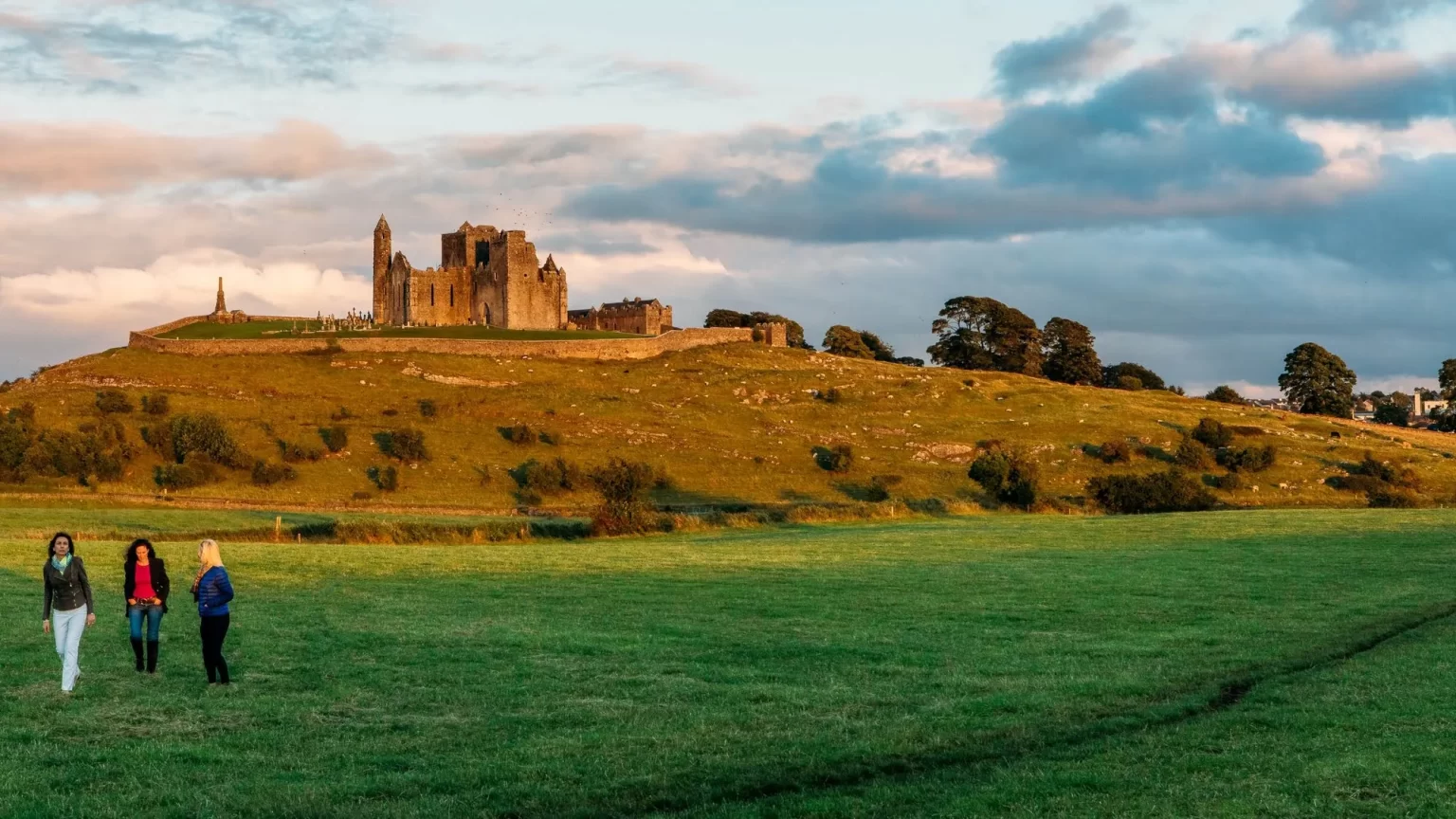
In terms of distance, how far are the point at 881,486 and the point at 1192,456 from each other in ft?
78.8

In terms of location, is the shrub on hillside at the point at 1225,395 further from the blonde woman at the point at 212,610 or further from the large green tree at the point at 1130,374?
the blonde woman at the point at 212,610

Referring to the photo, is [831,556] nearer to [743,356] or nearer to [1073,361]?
[743,356]

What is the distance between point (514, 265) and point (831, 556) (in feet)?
367

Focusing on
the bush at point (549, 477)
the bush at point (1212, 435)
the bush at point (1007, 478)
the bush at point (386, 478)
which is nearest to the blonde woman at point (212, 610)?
the bush at point (549, 477)

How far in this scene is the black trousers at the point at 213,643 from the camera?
20500 millimetres

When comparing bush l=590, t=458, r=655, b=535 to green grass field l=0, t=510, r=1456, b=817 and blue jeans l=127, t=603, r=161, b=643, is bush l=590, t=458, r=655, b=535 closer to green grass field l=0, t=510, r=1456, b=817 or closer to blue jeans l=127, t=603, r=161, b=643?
green grass field l=0, t=510, r=1456, b=817

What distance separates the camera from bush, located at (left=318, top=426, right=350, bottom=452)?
302 ft

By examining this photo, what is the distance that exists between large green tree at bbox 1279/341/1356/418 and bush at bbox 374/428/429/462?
101285 millimetres

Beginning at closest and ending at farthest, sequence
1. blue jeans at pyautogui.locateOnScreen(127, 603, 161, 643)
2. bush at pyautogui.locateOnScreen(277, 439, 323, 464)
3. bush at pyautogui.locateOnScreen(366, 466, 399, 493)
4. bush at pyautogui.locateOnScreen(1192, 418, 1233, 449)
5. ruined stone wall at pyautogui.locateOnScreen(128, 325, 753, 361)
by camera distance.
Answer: blue jeans at pyautogui.locateOnScreen(127, 603, 161, 643)
bush at pyautogui.locateOnScreen(366, 466, 399, 493)
bush at pyautogui.locateOnScreen(277, 439, 323, 464)
bush at pyautogui.locateOnScreen(1192, 418, 1233, 449)
ruined stone wall at pyautogui.locateOnScreen(128, 325, 753, 361)

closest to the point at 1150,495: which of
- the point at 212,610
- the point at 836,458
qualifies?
the point at 836,458

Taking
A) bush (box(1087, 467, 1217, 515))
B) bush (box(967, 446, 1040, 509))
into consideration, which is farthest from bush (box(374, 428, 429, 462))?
bush (box(1087, 467, 1217, 515))

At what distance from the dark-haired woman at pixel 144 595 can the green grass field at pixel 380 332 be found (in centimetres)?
10895

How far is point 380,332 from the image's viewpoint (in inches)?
5364

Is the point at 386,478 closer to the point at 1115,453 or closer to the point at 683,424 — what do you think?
the point at 683,424
